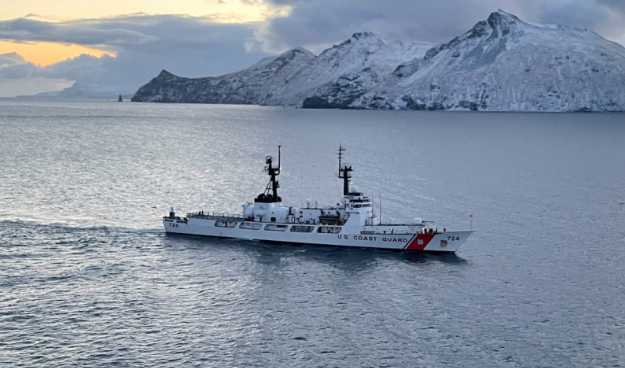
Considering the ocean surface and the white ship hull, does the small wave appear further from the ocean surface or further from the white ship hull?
the white ship hull

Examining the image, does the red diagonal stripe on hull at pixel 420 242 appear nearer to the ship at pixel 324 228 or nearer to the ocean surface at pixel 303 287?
the ship at pixel 324 228

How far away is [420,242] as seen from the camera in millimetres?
88062

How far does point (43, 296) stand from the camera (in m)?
66.1

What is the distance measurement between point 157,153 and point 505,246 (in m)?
122

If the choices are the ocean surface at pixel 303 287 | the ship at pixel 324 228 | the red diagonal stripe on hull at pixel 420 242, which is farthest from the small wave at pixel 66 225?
the red diagonal stripe on hull at pixel 420 242

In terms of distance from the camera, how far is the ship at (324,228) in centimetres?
8812

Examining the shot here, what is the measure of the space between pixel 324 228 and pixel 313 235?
62.9 inches

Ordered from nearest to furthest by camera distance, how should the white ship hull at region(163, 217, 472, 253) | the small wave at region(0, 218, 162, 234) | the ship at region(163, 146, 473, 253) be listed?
the white ship hull at region(163, 217, 472, 253) → the ship at region(163, 146, 473, 253) → the small wave at region(0, 218, 162, 234)

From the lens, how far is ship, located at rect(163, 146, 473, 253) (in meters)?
A: 88.1

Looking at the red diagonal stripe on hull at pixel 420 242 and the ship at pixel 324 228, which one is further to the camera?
the ship at pixel 324 228

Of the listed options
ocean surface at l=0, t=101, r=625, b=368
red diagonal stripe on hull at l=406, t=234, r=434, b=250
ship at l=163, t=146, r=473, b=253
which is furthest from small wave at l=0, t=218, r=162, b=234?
red diagonal stripe on hull at l=406, t=234, r=434, b=250

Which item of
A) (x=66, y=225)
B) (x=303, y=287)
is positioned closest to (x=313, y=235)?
(x=303, y=287)

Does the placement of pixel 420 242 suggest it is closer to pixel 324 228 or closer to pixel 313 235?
pixel 324 228

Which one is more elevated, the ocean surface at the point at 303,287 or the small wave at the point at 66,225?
the small wave at the point at 66,225
